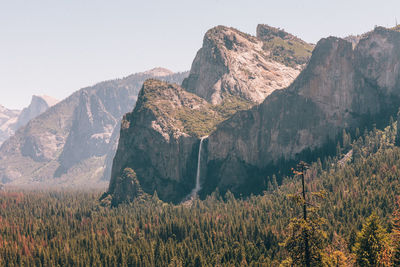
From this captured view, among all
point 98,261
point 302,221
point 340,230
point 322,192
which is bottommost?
point 98,261

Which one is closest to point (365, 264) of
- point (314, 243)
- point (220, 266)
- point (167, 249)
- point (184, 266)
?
point (314, 243)

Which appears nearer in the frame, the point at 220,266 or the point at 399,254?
the point at 399,254

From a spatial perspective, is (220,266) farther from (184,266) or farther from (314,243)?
(314,243)

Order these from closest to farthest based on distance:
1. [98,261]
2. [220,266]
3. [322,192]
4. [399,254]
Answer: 1. [322,192]
2. [399,254]
3. [220,266]
4. [98,261]

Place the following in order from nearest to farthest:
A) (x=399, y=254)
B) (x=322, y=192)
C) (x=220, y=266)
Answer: (x=322, y=192)
(x=399, y=254)
(x=220, y=266)

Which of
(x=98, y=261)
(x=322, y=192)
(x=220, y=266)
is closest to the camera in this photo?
(x=322, y=192)

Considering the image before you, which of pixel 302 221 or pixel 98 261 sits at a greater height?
pixel 302 221

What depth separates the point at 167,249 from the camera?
199500mm

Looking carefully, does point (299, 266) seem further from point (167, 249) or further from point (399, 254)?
point (167, 249)

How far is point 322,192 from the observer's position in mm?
58250

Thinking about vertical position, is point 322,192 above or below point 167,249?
above

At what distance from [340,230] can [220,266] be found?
57.1m

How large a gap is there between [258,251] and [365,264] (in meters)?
110

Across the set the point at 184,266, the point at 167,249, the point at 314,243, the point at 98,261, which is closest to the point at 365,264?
the point at 314,243
